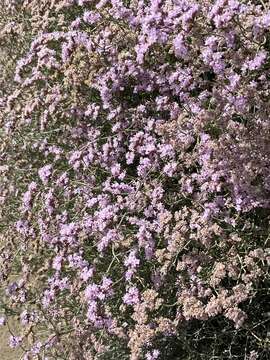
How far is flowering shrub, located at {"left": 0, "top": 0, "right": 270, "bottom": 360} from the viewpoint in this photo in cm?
337

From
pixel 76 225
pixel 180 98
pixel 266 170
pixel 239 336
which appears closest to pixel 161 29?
pixel 180 98

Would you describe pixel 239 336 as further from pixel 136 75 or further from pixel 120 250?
pixel 136 75

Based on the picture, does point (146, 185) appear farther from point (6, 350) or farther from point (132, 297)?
point (6, 350)

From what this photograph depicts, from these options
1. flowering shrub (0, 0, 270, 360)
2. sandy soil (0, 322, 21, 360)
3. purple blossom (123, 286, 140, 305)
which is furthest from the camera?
sandy soil (0, 322, 21, 360)

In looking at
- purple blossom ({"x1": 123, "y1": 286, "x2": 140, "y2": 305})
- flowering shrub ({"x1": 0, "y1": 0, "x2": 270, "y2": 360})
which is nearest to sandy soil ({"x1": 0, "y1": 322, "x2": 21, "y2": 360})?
flowering shrub ({"x1": 0, "y1": 0, "x2": 270, "y2": 360})

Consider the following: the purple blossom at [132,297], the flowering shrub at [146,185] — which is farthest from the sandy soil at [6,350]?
the purple blossom at [132,297]

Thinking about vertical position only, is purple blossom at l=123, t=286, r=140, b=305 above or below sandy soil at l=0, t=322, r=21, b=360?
above

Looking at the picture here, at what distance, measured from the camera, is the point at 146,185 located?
12.4 feet

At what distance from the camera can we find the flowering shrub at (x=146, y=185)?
337cm

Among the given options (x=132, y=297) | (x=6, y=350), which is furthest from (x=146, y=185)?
(x=6, y=350)

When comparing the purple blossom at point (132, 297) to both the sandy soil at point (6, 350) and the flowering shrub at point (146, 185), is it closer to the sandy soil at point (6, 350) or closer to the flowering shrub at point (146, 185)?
the flowering shrub at point (146, 185)

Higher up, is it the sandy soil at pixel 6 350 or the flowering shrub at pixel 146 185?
the flowering shrub at pixel 146 185

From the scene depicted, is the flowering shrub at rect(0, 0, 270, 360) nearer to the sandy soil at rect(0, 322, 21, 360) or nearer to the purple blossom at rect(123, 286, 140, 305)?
the purple blossom at rect(123, 286, 140, 305)

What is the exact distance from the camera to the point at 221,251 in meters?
3.65
